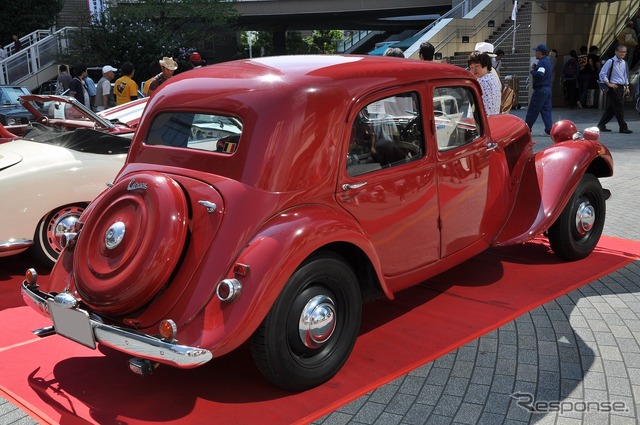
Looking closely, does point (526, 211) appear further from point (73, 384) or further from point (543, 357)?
point (73, 384)

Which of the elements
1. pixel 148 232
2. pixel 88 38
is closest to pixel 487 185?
pixel 148 232

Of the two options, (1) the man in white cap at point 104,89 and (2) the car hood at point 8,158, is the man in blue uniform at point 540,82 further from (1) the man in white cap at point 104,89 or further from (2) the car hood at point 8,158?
(2) the car hood at point 8,158

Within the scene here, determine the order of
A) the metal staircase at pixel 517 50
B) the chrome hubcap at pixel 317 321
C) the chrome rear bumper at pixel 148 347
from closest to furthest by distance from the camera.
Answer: the chrome rear bumper at pixel 148 347 → the chrome hubcap at pixel 317 321 → the metal staircase at pixel 517 50

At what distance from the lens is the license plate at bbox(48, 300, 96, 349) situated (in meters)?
3.07

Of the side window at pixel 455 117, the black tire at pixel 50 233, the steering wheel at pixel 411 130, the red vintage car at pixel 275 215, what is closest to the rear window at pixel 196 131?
the red vintage car at pixel 275 215

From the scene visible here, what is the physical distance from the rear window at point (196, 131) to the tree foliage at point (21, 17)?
1089 inches

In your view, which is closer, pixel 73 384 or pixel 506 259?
pixel 73 384

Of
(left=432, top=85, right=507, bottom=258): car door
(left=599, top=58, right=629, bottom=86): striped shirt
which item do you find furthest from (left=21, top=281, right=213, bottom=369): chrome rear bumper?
(left=599, top=58, right=629, bottom=86): striped shirt

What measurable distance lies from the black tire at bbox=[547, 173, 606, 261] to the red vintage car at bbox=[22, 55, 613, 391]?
1.00 m

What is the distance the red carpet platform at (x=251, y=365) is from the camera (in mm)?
3143

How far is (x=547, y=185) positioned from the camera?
192 inches

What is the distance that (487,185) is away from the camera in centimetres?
449

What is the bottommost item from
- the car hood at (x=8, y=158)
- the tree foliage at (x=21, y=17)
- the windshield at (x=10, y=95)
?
the windshield at (x=10, y=95)

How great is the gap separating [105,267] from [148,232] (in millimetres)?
322
